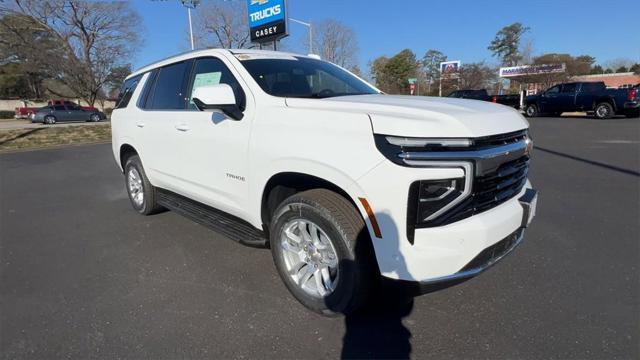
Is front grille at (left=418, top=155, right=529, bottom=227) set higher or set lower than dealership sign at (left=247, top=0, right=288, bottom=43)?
lower

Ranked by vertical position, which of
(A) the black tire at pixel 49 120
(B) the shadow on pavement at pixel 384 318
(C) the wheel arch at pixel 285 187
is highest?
(A) the black tire at pixel 49 120

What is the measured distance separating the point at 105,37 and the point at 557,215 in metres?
45.2

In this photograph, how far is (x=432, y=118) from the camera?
2072 millimetres

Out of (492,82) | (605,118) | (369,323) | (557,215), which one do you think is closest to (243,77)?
(369,323)

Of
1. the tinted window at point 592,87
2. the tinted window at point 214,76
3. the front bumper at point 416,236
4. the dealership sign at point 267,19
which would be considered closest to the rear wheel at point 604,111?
the tinted window at point 592,87

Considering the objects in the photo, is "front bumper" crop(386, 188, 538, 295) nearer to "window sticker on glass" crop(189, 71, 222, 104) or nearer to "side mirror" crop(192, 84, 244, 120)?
"side mirror" crop(192, 84, 244, 120)

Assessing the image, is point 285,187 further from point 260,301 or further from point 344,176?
point 260,301

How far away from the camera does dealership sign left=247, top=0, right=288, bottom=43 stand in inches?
703

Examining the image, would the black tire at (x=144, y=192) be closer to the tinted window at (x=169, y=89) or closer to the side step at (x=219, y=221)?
the side step at (x=219, y=221)

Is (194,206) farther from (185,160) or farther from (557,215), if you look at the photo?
(557,215)

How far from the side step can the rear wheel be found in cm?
2017

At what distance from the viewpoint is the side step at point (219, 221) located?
299 centimetres

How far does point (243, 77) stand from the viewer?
9.82ft

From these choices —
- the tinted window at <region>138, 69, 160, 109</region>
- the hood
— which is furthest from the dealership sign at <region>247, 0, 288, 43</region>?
the hood
